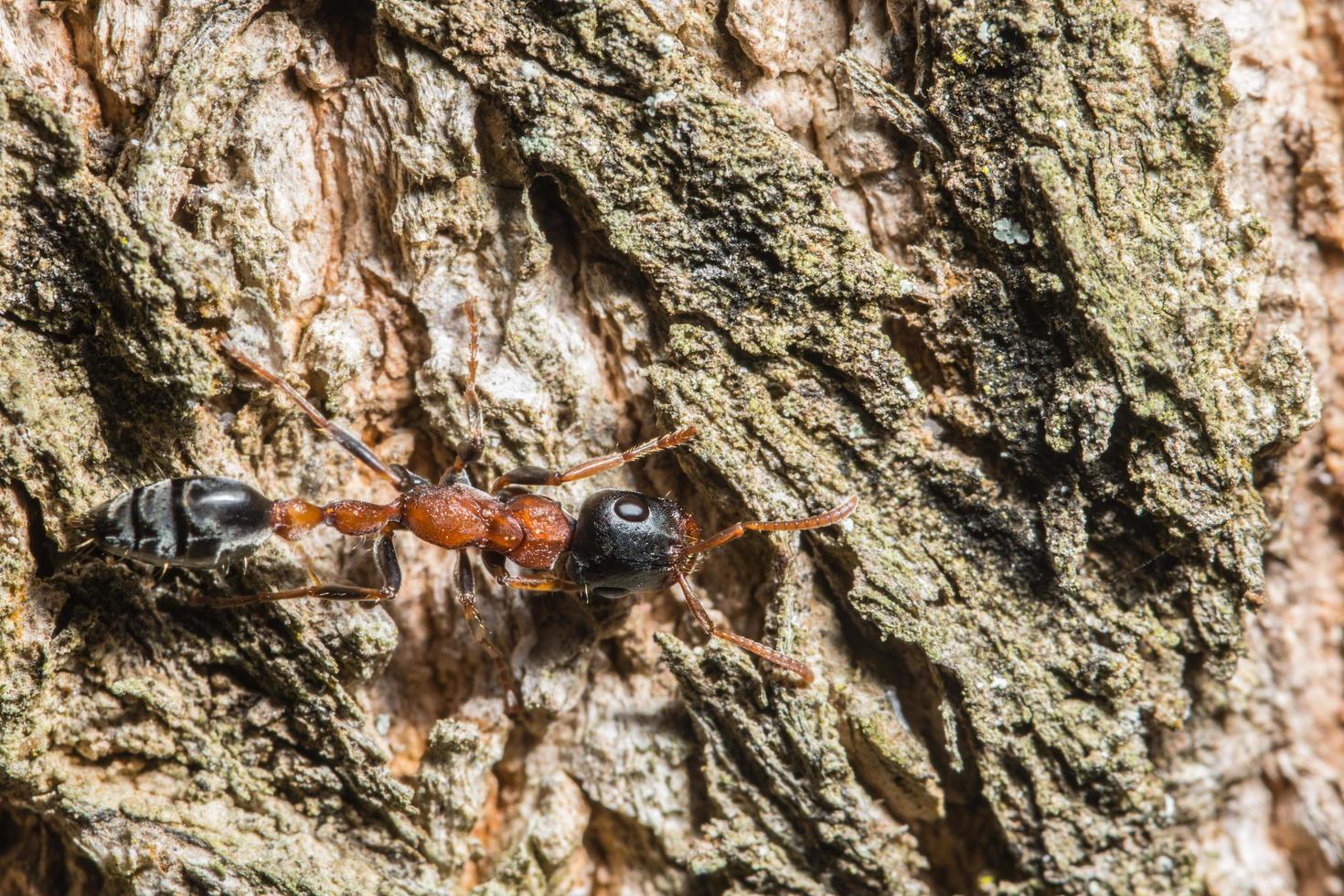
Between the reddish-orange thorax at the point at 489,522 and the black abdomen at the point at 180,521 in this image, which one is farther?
the reddish-orange thorax at the point at 489,522

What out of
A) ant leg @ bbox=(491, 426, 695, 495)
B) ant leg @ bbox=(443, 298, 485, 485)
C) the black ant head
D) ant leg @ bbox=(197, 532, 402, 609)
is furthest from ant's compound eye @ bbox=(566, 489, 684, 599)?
ant leg @ bbox=(197, 532, 402, 609)

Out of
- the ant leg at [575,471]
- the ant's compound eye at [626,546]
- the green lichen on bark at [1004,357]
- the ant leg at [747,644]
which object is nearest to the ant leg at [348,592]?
the ant leg at [575,471]

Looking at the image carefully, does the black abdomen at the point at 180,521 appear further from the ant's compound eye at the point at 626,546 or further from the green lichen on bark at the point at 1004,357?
the green lichen on bark at the point at 1004,357

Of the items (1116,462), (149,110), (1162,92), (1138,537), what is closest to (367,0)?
(149,110)

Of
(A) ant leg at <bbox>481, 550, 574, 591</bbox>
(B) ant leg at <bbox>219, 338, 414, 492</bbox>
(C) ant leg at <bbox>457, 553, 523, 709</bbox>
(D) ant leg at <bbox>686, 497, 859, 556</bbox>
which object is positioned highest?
(B) ant leg at <bbox>219, 338, 414, 492</bbox>

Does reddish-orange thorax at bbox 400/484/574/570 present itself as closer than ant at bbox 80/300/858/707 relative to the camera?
No

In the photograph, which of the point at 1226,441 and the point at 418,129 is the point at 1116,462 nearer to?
the point at 1226,441

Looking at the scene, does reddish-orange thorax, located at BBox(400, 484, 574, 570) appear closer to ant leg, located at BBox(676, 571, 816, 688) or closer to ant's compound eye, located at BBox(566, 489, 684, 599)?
ant's compound eye, located at BBox(566, 489, 684, 599)

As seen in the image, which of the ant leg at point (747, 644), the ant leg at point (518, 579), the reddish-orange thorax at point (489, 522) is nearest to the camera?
the ant leg at point (747, 644)
